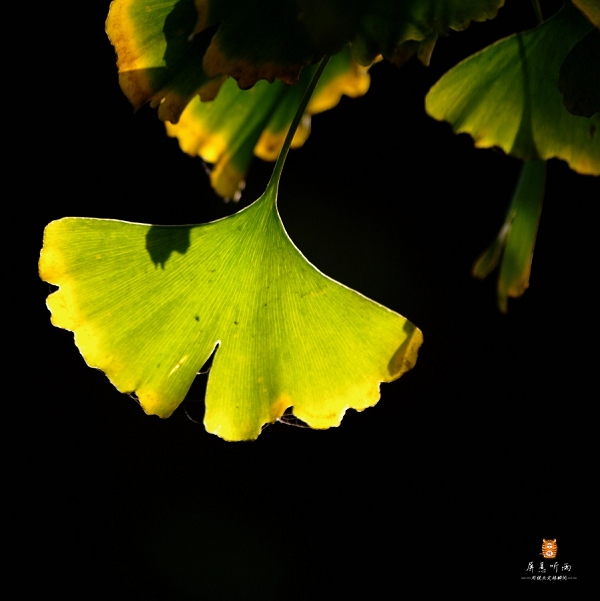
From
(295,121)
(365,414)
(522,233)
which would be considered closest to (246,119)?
(295,121)

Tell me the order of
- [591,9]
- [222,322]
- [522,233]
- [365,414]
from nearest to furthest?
[591,9]
[222,322]
[522,233]
[365,414]

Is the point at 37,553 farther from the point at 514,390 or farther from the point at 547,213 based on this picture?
the point at 547,213

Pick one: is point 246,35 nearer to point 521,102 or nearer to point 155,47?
point 155,47

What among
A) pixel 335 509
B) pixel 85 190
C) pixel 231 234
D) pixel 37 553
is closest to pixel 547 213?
pixel 335 509

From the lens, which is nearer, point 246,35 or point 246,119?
point 246,35

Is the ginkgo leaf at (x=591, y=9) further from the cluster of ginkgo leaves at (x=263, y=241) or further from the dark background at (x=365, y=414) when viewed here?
the dark background at (x=365, y=414)

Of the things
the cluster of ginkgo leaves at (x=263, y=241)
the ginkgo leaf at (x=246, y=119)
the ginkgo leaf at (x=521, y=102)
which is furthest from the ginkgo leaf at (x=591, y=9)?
the ginkgo leaf at (x=246, y=119)
